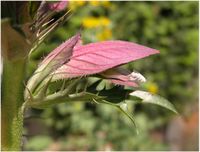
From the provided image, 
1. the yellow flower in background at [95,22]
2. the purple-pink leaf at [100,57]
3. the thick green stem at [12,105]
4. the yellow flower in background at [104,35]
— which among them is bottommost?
the thick green stem at [12,105]

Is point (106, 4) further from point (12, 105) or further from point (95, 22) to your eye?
point (12, 105)

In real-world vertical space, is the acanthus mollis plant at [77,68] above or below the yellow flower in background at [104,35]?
below

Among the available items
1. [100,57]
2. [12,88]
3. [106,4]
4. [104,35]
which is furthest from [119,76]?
[106,4]

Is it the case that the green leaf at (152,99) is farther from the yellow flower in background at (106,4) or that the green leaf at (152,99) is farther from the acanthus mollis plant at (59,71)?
the yellow flower in background at (106,4)

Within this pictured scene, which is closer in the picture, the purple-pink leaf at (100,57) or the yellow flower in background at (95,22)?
the purple-pink leaf at (100,57)

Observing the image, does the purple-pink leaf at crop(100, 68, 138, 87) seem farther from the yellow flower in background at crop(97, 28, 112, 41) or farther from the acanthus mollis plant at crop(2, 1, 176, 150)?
the yellow flower in background at crop(97, 28, 112, 41)

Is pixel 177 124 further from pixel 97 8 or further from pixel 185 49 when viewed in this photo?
pixel 97 8

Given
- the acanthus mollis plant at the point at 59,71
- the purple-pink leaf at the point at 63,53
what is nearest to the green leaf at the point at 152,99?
the acanthus mollis plant at the point at 59,71

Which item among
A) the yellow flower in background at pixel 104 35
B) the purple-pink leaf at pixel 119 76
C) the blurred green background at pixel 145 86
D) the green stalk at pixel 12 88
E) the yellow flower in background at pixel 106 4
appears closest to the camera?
the green stalk at pixel 12 88
